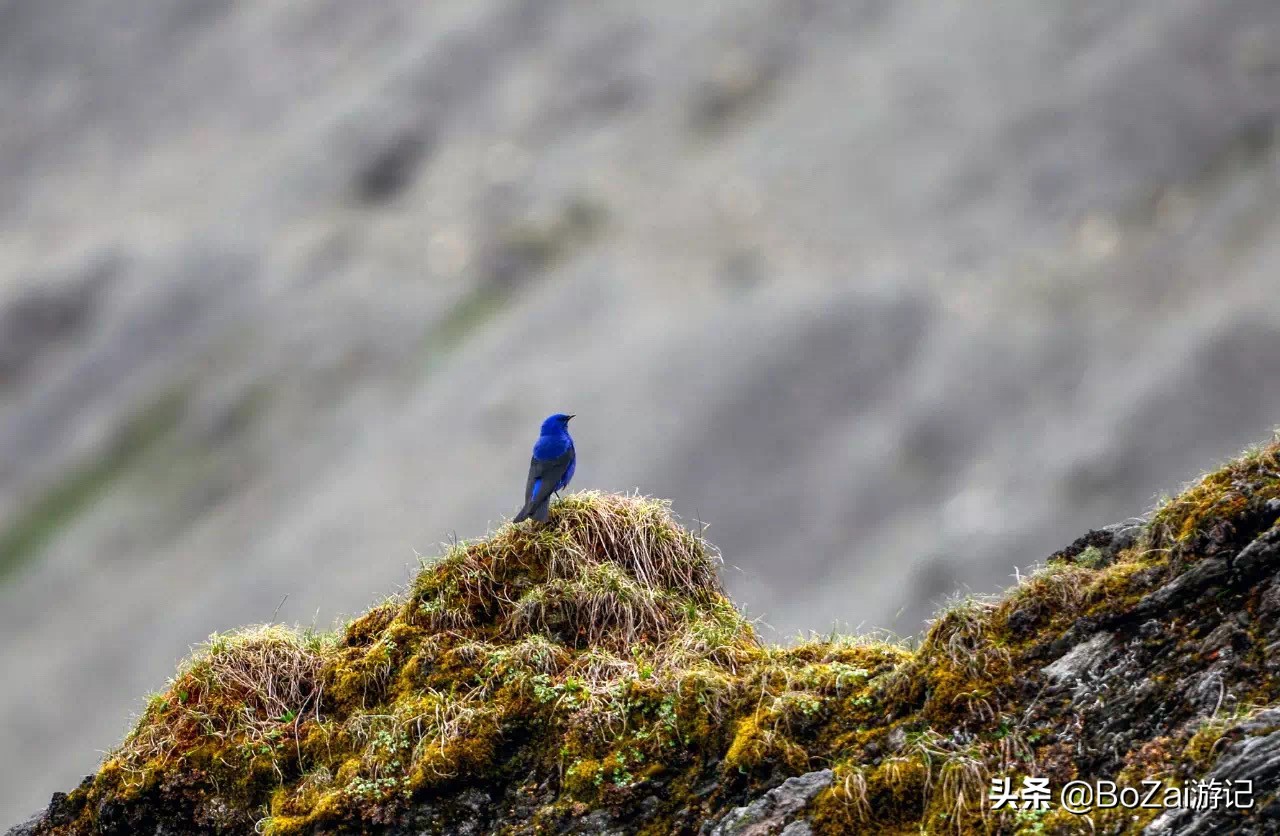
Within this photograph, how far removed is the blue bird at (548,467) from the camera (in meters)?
11.0

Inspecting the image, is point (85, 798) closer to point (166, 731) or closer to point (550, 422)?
point (166, 731)

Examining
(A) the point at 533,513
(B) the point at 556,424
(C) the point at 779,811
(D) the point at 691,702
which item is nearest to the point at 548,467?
(A) the point at 533,513

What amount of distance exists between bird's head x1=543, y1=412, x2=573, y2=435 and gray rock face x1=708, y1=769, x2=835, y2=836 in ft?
17.5

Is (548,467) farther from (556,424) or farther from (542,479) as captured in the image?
(556,424)

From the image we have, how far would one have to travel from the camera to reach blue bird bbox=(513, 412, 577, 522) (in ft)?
36.1

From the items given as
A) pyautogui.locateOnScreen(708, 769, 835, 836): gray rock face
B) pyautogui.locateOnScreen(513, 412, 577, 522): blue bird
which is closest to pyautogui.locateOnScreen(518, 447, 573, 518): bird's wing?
pyautogui.locateOnScreen(513, 412, 577, 522): blue bird

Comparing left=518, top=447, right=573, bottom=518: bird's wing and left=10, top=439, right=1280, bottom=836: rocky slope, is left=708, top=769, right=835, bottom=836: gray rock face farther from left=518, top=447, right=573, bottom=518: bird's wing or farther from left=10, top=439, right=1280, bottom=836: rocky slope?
left=518, top=447, right=573, bottom=518: bird's wing

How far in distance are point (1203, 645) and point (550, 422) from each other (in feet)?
22.9

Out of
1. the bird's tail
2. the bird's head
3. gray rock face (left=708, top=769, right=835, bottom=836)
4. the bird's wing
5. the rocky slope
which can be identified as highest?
the bird's head

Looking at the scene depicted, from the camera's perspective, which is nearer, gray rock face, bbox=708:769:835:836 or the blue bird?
gray rock face, bbox=708:769:835:836

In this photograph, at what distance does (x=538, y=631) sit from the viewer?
33.8 ft

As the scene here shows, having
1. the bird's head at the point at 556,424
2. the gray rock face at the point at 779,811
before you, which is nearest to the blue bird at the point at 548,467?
the bird's head at the point at 556,424

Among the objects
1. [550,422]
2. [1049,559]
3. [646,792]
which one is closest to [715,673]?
[646,792]

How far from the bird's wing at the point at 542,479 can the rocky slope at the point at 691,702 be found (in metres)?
0.29
